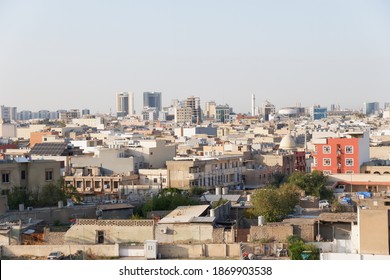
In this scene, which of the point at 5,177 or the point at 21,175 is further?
the point at 21,175

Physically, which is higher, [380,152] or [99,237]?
Answer: [380,152]

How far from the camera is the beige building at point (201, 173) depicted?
1470 cm

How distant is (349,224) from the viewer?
26.9 ft

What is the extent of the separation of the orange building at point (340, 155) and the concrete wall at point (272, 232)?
822 centimetres

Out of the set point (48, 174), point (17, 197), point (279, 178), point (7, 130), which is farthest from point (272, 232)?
point (7, 130)

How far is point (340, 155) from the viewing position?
16484 millimetres

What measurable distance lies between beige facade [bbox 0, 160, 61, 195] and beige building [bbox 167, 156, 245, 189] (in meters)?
2.41

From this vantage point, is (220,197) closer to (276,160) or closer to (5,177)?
(5,177)

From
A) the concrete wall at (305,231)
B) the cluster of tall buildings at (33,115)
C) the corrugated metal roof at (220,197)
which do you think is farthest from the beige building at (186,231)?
the cluster of tall buildings at (33,115)

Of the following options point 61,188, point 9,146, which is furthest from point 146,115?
point 61,188

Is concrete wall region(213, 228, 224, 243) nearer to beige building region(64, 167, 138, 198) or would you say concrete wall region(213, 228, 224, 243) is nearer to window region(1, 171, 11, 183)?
window region(1, 171, 11, 183)

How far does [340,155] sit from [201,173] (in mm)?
2674

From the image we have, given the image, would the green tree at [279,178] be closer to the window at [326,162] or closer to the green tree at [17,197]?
the window at [326,162]
